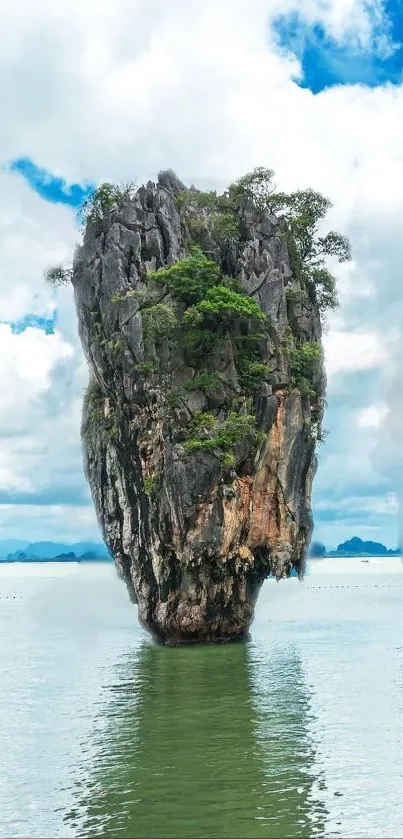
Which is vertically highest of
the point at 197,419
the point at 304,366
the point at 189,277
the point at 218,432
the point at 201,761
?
the point at 189,277

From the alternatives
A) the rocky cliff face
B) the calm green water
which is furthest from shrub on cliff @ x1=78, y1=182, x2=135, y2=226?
the calm green water

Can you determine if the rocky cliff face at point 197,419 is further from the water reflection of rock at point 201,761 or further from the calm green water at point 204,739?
the water reflection of rock at point 201,761

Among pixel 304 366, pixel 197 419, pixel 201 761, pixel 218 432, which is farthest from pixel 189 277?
pixel 201 761

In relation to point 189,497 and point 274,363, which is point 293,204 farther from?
point 189,497

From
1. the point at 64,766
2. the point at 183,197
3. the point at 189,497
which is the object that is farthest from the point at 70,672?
the point at 183,197

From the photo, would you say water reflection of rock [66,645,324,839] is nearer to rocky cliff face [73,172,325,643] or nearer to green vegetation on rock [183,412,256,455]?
rocky cliff face [73,172,325,643]

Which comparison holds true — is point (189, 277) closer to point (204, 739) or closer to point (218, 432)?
point (218, 432)
